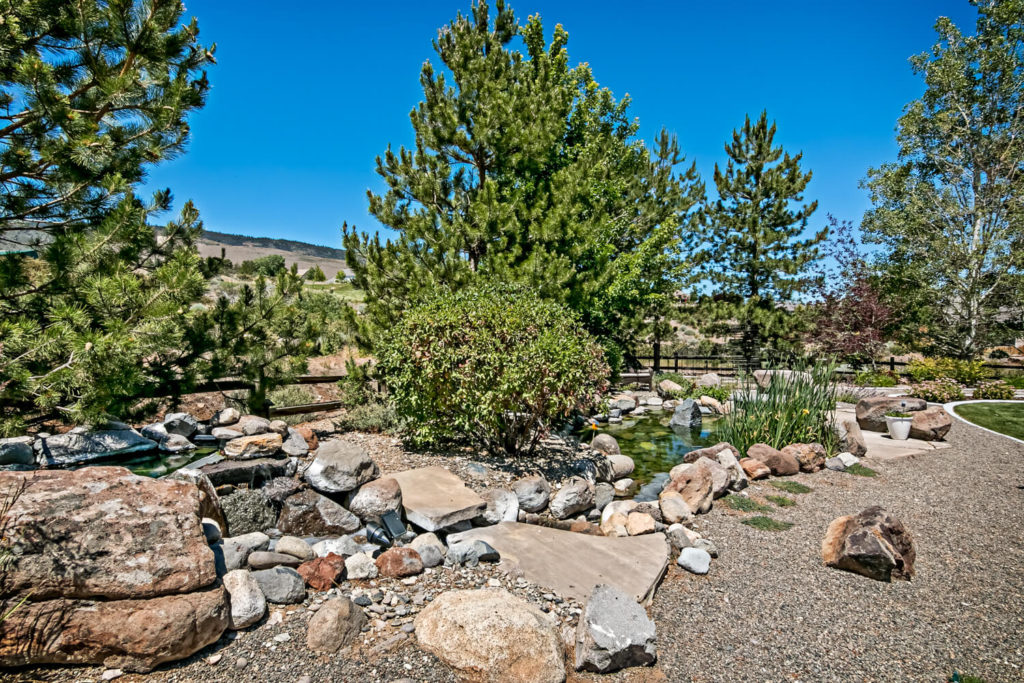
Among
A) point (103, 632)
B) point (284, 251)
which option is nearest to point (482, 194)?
point (103, 632)

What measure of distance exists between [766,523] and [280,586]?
17.0ft

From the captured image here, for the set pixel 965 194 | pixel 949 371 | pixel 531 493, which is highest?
pixel 965 194

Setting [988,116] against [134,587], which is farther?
[988,116]

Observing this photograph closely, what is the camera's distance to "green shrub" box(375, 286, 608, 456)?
6770mm

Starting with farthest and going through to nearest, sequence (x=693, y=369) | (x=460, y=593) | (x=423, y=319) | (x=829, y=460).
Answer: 1. (x=693, y=369)
2. (x=829, y=460)
3. (x=423, y=319)
4. (x=460, y=593)

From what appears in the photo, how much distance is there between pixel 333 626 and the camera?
3.45m

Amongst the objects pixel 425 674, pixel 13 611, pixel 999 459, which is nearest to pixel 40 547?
pixel 13 611

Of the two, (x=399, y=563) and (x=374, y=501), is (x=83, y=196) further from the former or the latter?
(x=399, y=563)

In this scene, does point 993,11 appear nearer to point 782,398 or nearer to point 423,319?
point 782,398

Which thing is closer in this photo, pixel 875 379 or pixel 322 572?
pixel 322 572

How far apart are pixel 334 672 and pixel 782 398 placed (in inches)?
339

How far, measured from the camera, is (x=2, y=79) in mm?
5117

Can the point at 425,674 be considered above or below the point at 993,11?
below

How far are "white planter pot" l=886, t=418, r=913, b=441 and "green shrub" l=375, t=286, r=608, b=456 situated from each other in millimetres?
6747
